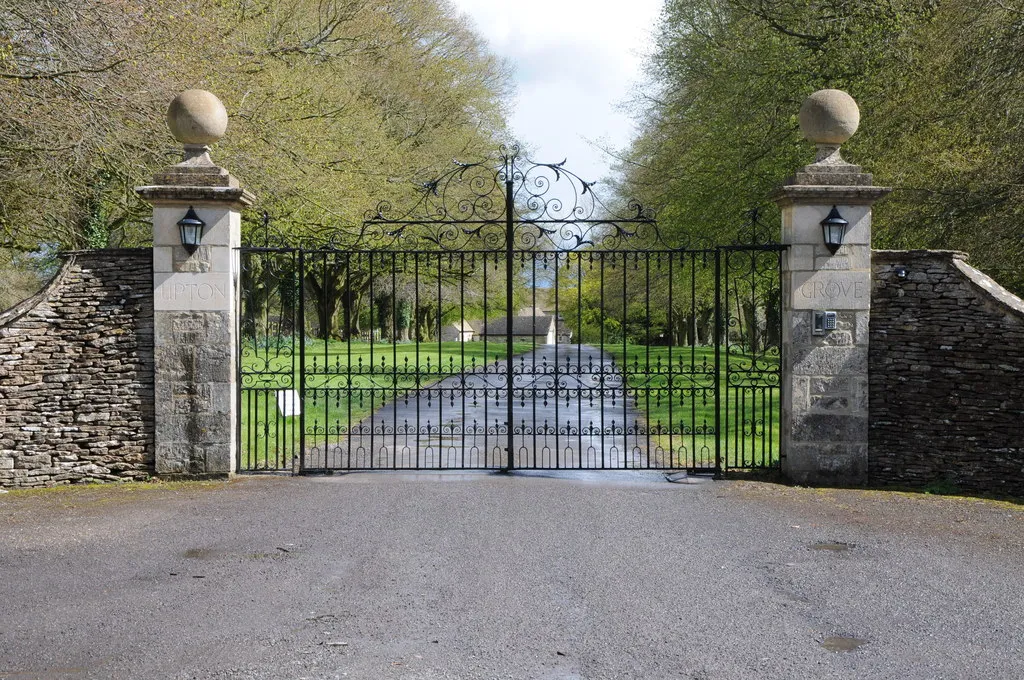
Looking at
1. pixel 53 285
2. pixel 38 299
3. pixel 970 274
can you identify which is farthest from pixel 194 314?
pixel 970 274

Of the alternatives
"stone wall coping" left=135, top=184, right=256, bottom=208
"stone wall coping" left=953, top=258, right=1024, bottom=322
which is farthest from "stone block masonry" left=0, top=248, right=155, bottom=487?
"stone wall coping" left=953, top=258, right=1024, bottom=322

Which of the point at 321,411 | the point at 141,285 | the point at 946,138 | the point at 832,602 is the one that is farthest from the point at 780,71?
the point at 832,602

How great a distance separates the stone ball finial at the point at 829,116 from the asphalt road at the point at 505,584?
351cm

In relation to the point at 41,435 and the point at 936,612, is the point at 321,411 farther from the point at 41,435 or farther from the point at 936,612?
the point at 936,612

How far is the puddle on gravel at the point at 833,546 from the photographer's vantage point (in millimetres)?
6559

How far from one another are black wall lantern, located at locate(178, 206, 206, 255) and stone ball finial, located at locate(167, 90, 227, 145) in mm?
728

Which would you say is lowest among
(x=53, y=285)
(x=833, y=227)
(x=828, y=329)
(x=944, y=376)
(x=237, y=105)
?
(x=944, y=376)

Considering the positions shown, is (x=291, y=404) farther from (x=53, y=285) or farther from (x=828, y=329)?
(x=828, y=329)

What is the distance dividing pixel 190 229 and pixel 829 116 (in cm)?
634

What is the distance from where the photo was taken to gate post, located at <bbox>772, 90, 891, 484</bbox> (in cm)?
896

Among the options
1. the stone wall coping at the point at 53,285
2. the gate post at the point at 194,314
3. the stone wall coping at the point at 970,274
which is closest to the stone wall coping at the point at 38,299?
the stone wall coping at the point at 53,285

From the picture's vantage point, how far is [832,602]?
530 centimetres

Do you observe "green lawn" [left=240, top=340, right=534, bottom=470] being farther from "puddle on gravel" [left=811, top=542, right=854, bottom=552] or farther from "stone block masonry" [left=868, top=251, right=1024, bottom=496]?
"stone block masonry" [left=868, top=251, right=1024, bottom=496]

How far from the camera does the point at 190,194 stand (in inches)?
351
